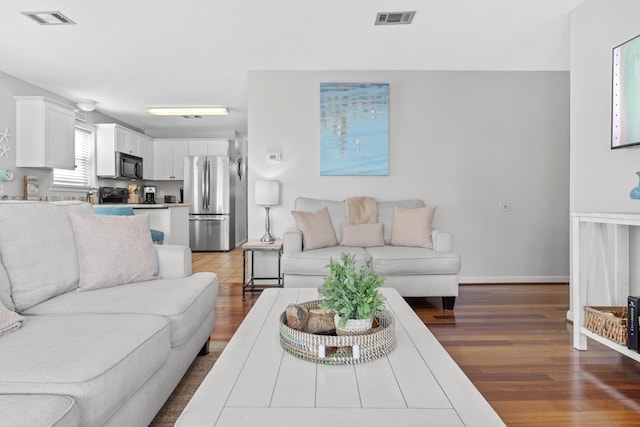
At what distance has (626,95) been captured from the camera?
8.16ft

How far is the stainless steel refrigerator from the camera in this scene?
7426 mm

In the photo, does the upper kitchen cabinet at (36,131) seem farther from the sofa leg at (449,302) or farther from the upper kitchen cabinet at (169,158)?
the sofa leg at (449,302)

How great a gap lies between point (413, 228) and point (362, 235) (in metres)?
0.50

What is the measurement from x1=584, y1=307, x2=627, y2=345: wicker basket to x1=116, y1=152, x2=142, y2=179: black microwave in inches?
257

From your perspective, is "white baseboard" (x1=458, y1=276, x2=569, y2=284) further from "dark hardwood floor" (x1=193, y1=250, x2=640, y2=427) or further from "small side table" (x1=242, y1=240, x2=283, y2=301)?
"small side table" (x1=242, y1=240, x2=283, y2=301)

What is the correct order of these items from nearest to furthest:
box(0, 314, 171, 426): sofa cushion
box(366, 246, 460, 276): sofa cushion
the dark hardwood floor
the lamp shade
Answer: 1. box(0, 314, 171, 426): sofa cushion
2. the dark hardwood floor
3. box(366, 246, 460, 276): sofa cushion
4. the lamp shade

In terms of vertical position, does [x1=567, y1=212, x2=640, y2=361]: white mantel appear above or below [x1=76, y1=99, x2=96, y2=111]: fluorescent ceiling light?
below

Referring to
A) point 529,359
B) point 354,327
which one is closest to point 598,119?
point 529,359

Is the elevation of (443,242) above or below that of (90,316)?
above

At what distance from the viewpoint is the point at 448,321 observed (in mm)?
3092

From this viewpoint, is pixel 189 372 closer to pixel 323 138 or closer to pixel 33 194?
pixel 323 138

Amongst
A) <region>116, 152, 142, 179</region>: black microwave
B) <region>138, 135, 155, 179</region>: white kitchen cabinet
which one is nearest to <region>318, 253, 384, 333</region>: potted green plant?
<region>116, 152, 142, 179</region>: black microwave

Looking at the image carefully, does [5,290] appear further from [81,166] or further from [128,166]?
[128,166]

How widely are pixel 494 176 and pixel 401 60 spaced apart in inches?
67.1
